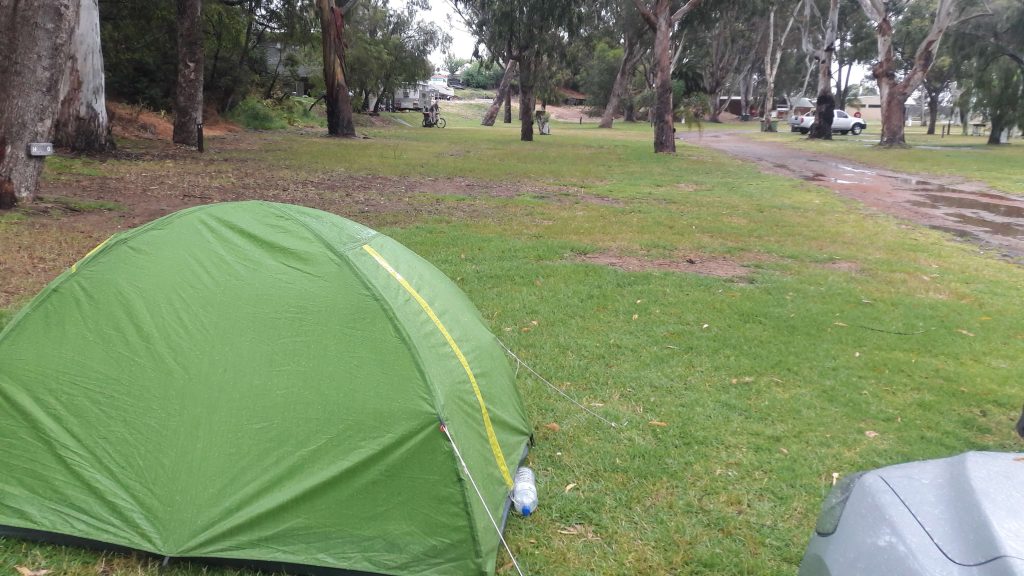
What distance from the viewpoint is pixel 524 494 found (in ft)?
11.8

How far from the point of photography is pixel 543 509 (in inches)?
142

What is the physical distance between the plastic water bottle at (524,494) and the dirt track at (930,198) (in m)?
A: 8.84

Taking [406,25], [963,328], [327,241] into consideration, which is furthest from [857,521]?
[406,25]

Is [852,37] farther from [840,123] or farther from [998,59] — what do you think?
[998,59]

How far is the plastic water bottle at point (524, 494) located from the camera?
3.55 meters

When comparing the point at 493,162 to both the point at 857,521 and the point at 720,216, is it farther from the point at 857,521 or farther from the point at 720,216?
the point at 857,521

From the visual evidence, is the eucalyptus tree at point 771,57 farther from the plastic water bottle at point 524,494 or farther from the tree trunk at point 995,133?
the plastic water bottle at point 524,494

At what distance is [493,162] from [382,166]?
3.46 meters

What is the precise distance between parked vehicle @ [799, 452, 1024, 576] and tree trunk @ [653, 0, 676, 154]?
844 inches

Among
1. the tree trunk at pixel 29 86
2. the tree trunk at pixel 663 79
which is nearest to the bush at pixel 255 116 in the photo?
the tree trunk at pixel 663 79

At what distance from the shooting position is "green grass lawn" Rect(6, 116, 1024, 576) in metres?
3.51

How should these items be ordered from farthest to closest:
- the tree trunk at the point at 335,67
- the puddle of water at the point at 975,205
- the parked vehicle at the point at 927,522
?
the tree trunk at the point at 335,67 → the puddle of water at the point at 975,205 → the parked vehicle at the point at 927,522

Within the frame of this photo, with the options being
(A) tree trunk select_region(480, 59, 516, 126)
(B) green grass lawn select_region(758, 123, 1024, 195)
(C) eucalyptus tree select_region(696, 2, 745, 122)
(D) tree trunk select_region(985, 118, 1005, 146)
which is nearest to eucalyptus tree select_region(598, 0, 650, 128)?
(C) eucalyptus tree select_region(696, 2, 745, 122)

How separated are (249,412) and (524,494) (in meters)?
1.30
